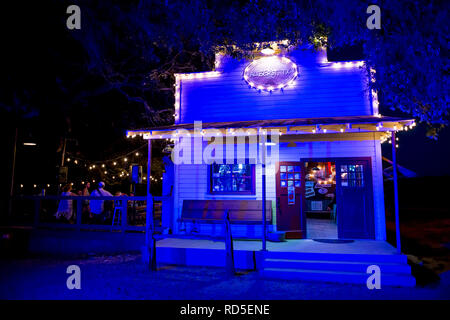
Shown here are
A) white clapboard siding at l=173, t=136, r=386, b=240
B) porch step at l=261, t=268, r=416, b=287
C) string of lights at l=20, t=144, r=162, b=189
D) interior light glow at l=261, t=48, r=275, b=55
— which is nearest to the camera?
porch step at l=261, t=268, r=416, b=287

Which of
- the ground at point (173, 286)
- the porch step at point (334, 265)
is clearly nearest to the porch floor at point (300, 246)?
the porch step at point (334, 265)

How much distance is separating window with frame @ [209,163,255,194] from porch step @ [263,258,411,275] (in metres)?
2.66

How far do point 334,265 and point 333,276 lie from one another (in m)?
0.28

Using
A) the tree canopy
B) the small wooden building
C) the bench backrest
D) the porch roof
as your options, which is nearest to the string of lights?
the tree canopy

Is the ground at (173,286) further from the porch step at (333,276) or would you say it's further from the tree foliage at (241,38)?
the tree foliage at (241,38)

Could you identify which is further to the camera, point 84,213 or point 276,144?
point 84,213

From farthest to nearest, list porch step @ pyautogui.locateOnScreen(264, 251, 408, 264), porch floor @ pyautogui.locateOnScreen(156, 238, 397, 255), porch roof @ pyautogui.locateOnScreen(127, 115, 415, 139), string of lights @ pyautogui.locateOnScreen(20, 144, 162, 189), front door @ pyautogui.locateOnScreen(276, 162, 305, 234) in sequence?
string of lights @ pyautogui.locateOnScreen(20, 144, 162, 189), front door @ pyautogui.locateOnScreen(276, 162, 305, 234), porch roof @ pyautogui.locateOnScreen(127, 115, 415, 139), porch floor @ pyautogui.locateOnScreen(156, 238, 397, 255), porch step @ pyautogui.locateOnScreen(264, 251, 408, 264)

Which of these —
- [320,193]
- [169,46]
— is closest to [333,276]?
[169,46]

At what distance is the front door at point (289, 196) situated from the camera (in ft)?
28.7

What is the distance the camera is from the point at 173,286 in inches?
236

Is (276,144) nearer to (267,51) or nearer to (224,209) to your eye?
(224,209)

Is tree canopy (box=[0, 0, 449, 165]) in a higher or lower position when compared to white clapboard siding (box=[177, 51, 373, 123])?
higher

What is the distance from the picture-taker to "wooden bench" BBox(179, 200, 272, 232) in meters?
8.58

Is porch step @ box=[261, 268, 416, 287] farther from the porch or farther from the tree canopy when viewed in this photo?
the tree canopy
